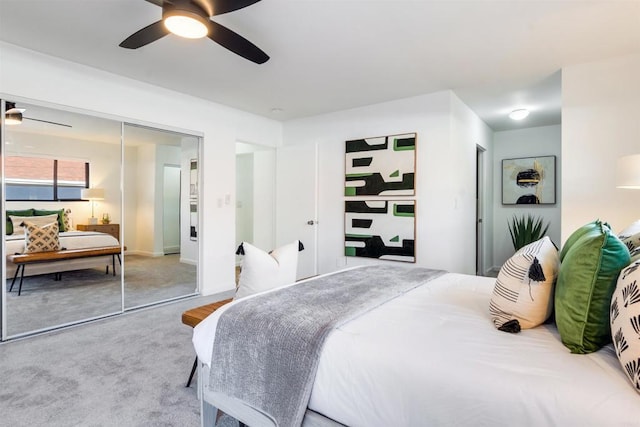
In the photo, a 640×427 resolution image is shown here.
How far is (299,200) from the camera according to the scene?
16.5 ft

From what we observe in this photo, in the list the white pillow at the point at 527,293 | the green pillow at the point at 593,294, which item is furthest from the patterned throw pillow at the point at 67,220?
the green pillow at the point at 593,294

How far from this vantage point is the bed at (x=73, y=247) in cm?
294

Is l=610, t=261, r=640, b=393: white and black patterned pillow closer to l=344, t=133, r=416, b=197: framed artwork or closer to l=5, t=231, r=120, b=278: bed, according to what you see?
l=344, t=133, r=416, b=197: framed artwork

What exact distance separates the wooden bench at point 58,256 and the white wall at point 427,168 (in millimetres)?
2565

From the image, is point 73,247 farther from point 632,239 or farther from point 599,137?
point 599,137

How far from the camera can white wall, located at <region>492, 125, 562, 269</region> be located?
17.4 ft

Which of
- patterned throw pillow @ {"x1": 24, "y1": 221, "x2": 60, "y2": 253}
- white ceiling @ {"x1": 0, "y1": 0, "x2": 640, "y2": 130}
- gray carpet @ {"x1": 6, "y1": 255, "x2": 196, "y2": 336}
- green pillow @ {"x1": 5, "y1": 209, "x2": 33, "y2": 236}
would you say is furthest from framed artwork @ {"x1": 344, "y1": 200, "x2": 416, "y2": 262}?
green pillow @ {"x1": 5, "y1": 209, "x2": 33, "y2": 236}

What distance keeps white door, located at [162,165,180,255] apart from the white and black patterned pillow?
4.07m

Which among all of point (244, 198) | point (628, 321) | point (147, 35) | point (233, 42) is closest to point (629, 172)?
point (628, 321)

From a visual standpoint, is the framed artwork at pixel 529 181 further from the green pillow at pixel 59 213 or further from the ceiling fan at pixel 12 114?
the ceiling fan at pixel 12 114

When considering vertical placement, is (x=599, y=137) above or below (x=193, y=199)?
above

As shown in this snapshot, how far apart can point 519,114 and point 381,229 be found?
8.06 feet

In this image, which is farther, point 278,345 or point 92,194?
point 92,194

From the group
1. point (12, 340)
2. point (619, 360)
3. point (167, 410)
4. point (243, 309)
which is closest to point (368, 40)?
point (243, 309)
